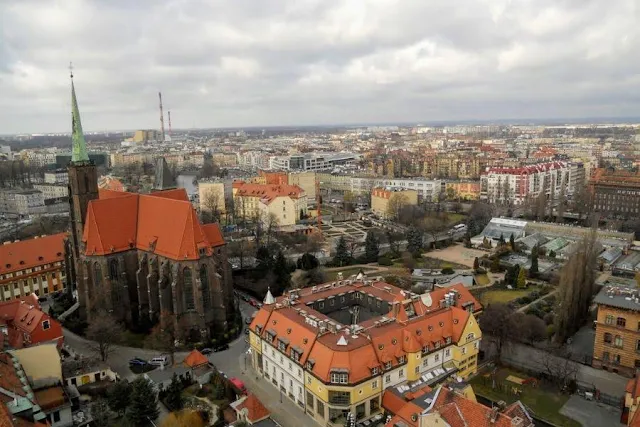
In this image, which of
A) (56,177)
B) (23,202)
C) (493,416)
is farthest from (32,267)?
(56,177)

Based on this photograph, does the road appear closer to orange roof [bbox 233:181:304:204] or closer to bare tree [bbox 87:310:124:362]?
bare tree [bbox 87:310:124:362]

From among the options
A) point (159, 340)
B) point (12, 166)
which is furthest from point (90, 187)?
point (12, 166)

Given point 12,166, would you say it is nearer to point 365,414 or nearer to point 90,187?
point 90,187

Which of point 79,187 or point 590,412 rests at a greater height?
point 79,187

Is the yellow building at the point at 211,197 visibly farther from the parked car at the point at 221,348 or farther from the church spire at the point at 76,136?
the parked car at the point at 221,348

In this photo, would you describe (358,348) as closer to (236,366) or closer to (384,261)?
(236,366)

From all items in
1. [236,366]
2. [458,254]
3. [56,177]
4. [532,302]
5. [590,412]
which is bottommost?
[590,412]

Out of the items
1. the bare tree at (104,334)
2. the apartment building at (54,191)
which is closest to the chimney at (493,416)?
the bare tree at (104,334)
